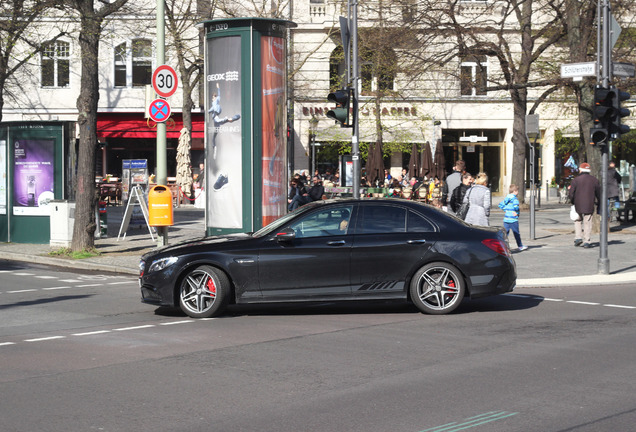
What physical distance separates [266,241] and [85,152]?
9.44 meters

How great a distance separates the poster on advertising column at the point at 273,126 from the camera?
17734mm

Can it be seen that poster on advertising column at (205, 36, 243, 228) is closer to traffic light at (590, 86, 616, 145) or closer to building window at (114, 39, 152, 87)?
traffic light at (590, 86, 616, 145)

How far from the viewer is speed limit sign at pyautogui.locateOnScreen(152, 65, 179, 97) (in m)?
16.8

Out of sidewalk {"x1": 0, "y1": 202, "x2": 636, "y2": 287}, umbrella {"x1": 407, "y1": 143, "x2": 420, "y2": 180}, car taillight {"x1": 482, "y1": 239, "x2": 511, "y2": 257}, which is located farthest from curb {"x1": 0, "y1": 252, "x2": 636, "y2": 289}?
umbrella {"x1": 407, "y1": 143, "x2": 420, "y2": 180}

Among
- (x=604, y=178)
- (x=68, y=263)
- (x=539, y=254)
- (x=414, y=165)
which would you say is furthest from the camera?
A: (x=414, y=165)

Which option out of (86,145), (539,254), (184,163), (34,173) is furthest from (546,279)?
(184,163)

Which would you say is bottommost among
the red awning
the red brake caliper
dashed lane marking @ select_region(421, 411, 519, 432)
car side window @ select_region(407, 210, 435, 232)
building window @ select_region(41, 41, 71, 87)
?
dashed lane marking @ select_region(421, 411, 519, 432)

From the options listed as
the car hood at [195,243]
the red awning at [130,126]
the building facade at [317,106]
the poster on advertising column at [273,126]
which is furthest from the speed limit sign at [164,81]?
the red awning at [130,126]

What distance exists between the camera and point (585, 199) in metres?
20.1

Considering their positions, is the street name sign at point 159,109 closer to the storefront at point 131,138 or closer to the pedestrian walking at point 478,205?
the pedestrian walking at point 478,205

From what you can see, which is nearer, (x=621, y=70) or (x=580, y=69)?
(x=621, y=70)

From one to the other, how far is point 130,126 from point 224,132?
25.6m

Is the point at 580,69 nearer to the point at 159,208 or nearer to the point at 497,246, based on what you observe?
the point at 497,246

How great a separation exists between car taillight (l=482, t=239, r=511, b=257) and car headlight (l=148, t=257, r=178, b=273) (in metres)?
3.94
